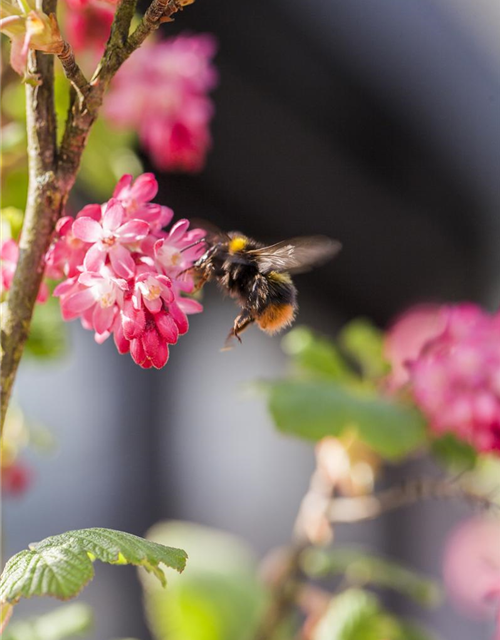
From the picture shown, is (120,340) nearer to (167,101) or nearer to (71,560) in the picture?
(71,560)

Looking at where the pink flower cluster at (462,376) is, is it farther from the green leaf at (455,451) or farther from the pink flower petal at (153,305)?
the pink flower petal at (153,305)

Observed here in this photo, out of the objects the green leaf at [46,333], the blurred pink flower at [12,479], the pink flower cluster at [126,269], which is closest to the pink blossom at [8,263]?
the pink flower cluster at [126,269]

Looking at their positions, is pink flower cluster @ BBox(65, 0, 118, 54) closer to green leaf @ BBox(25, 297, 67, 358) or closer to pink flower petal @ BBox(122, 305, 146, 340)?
green leaf @ BBox(25, 297, 67, 358)

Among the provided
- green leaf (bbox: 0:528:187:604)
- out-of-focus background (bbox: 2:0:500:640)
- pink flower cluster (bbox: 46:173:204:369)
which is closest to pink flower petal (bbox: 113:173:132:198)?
pink flower cluster (bbox: 46:173:204:369)

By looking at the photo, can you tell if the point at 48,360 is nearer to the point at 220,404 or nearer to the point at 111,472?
the point at 111,472

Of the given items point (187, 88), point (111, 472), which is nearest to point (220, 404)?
point (111, 472)

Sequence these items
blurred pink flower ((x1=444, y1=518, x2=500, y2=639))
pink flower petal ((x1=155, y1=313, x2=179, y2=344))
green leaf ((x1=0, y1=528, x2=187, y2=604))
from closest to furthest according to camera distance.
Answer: green leaf ((x1=0, y1=528, x2=187, y2=604)) → pink flower petal ((x1=155, y1=313, x2=179, y2=344)) → blurred pink flower ((x1=444, y1=518, x2=500, y2=639))
